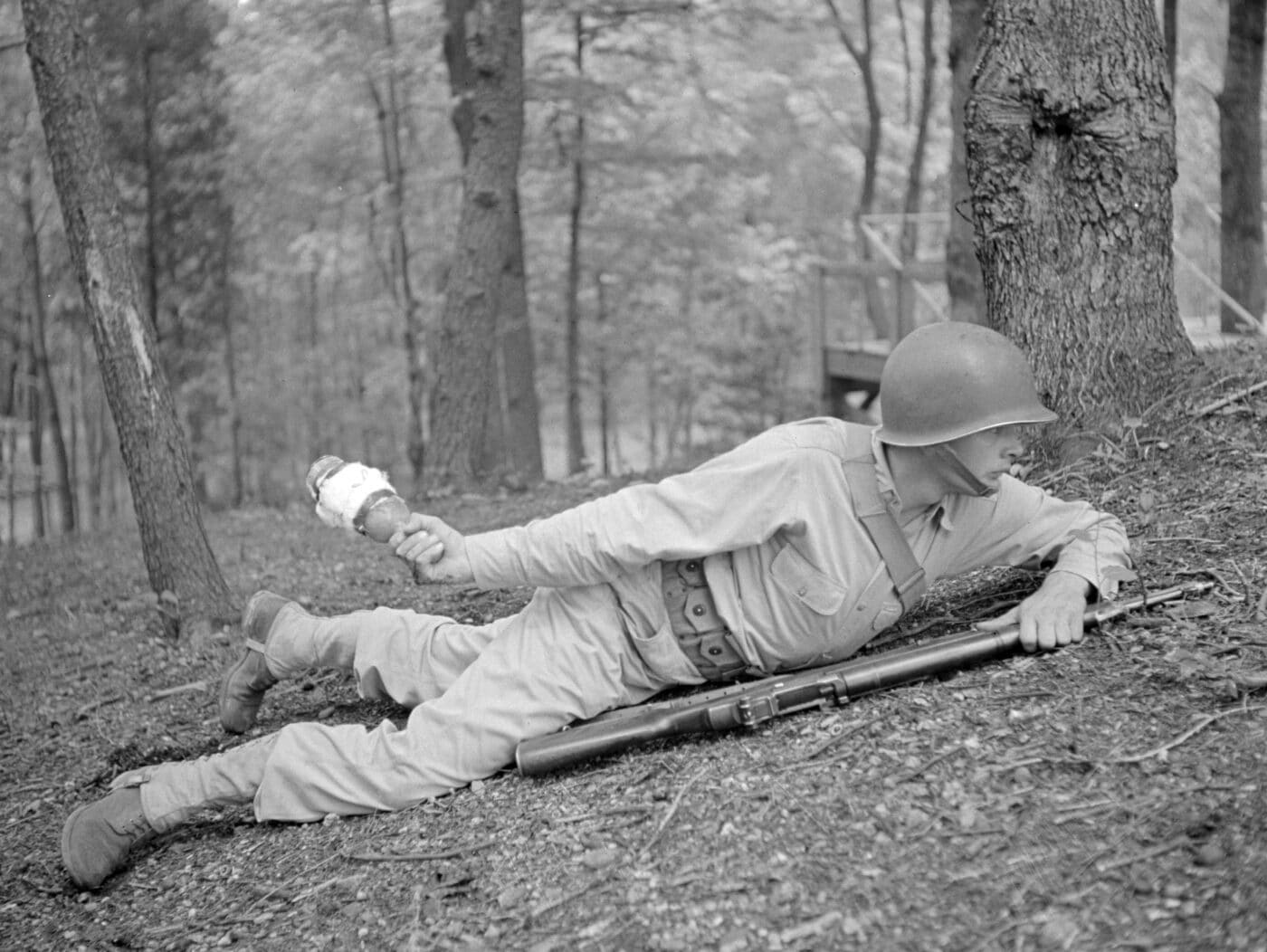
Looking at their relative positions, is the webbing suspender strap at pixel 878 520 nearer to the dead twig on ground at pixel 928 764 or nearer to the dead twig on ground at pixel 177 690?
the dead twig on ground at pixel 928 764

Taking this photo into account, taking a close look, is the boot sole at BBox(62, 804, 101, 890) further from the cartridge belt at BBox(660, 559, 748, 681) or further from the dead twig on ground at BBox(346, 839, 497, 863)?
the cartridge belt at BBox(660, 559, 748, 681)

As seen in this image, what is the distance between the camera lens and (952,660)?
373cm

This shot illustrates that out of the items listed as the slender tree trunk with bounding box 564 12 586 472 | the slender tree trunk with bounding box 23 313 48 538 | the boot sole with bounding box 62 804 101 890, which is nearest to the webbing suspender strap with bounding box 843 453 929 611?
the boot sole with bounding box 62 804 101 890

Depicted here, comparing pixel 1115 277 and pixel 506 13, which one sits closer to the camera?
pixel 1115 277

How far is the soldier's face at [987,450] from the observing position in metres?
3.61

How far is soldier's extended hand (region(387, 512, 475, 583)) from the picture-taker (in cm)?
353

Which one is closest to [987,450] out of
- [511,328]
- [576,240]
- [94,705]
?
[94,705]

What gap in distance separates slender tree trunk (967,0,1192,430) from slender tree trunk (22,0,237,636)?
3944 millimetres

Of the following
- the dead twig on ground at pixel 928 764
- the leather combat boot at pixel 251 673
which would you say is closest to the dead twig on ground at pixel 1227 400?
the dead twig on ground at pixel 928 764

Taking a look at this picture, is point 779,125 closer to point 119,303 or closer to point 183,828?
point 119,303

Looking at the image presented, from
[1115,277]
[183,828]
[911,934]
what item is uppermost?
[1115,277]

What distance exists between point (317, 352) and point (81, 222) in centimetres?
1991

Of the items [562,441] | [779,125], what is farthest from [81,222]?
[562,441]

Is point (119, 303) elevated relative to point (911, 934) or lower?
elevated
